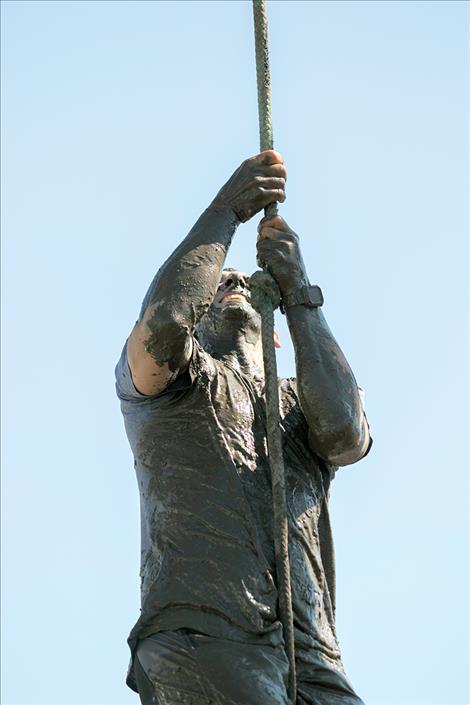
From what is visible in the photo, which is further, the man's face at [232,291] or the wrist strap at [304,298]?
the man's face at [232,291]

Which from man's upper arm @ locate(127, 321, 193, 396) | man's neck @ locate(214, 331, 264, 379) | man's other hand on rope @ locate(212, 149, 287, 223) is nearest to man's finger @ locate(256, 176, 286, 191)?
man's other hand on rope @ locate(212, 149, 287, 223)

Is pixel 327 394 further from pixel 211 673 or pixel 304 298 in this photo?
pixel 211 673

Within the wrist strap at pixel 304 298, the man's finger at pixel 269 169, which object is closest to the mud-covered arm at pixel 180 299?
the man's finger at pixel 269 169

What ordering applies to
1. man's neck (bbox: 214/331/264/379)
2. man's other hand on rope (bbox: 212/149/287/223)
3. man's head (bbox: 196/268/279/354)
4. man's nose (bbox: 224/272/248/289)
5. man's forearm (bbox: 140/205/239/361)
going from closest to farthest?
man's forearm (bbox: 140/205/239/361) → man's other hand on rope (bbox: 212/149/287/223) → man's neck (bbox: 214/331/264/379) → man's head (bbox: 196/268/279/354) → man's nose (bbox: 224/272/248/289)

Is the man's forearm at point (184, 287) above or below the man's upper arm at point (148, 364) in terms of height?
above

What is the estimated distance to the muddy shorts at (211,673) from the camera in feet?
27.1

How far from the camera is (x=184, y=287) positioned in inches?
357

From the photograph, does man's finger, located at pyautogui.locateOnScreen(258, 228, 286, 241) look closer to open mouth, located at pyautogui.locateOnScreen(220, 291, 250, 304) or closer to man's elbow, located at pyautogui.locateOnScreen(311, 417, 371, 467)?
open mouth, located at pyautogui.locateOnScreen(220, 291, 250, 304)

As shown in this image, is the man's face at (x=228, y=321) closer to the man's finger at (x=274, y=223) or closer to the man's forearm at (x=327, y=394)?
the man's finger at (x=274, y=223)

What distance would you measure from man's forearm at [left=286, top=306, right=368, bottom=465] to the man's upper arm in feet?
1.96

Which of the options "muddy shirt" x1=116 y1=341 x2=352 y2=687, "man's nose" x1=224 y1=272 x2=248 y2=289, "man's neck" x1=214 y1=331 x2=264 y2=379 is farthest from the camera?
"man's nose" x1=224 y1=272 x2=248 y2=289

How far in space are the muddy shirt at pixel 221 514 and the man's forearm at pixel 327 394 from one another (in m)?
0.22

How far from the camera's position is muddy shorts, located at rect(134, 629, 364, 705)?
8.26 meters

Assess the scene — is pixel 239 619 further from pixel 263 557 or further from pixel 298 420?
pixel 298 420
